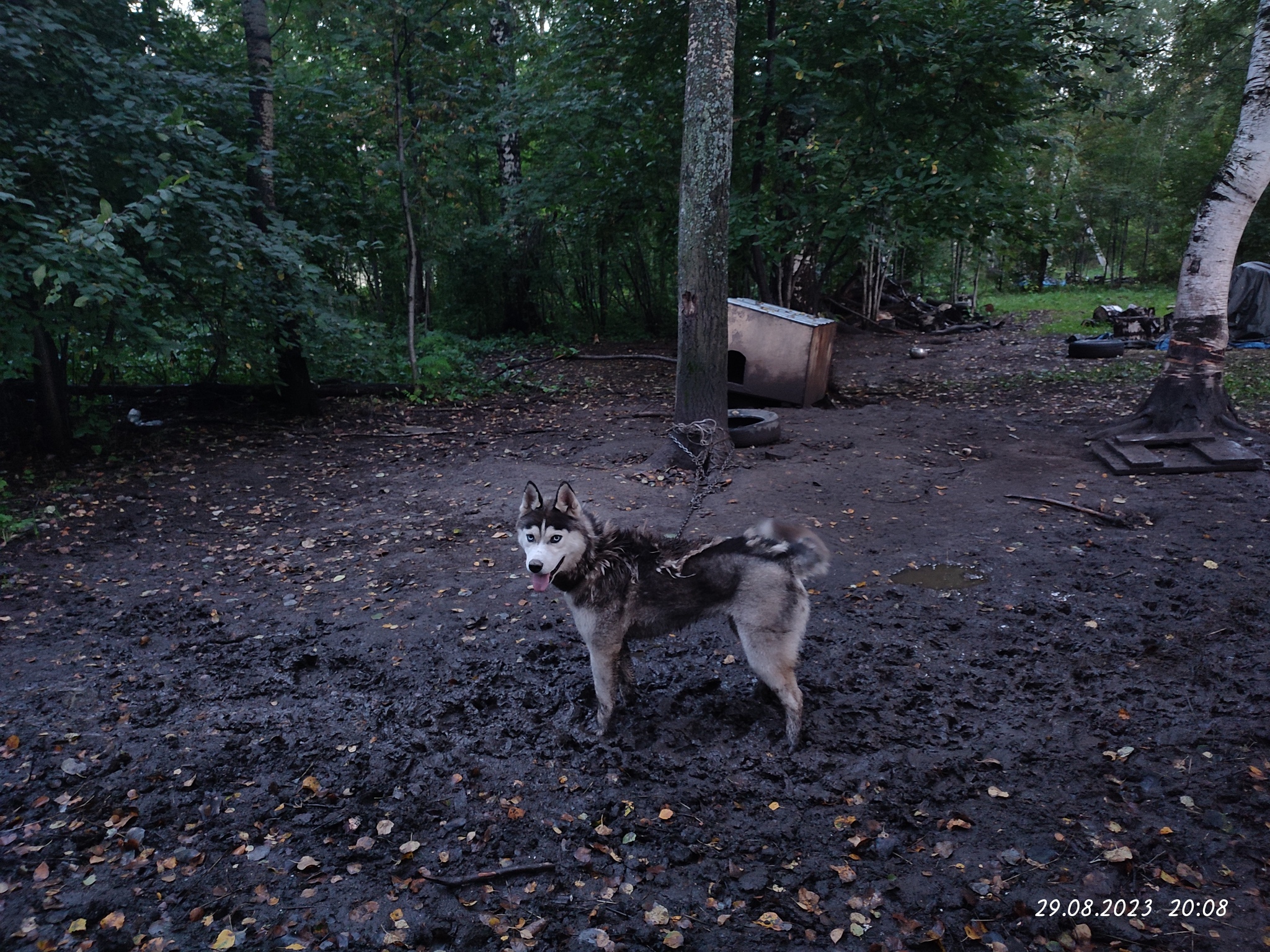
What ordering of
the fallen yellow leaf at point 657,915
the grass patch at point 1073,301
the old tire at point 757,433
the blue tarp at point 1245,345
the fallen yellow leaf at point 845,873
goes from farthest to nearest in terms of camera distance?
the grass patch at point 1073,301, the blue tarp at point 1245,345, the old tire at point 757,433, the fallen yellow leaf at point 845,873, the fallen yellow leaf at point 657,915

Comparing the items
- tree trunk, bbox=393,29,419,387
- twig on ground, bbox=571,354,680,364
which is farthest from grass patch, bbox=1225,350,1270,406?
tree trunk, bbox=393,29,419,387

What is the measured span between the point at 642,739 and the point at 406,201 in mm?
10578

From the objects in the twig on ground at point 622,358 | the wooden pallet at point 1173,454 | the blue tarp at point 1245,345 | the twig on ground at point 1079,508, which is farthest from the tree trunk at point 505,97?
the blue tarp at point 1245,345

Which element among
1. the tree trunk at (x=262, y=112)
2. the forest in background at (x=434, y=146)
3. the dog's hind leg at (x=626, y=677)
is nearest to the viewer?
the dog's hind leg at (x=626, y=677)

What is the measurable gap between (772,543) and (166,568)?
16.8 ft

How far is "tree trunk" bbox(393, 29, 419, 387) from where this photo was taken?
11.0 metres

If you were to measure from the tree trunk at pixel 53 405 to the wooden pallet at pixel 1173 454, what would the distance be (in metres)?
11.4

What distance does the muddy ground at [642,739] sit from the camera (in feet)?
8.89

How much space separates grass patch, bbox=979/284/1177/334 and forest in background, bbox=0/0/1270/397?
18.7ft

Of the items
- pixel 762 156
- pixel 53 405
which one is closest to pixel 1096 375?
pixel 762 156

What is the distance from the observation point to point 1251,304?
15.9 m

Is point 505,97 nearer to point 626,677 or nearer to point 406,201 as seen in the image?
point 406,201

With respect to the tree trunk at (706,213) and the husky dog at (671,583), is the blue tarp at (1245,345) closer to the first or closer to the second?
the tree trunk at (706,213)

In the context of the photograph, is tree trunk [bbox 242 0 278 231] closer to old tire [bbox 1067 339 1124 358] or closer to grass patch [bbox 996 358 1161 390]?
grass patch [bbox 996 358 1161 390]
